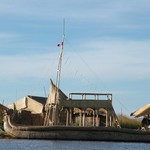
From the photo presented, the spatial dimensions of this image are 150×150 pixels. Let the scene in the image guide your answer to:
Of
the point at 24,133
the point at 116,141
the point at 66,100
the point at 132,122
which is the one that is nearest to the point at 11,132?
the point at 24,133

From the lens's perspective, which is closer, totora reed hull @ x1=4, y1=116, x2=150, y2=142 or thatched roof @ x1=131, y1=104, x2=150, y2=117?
totora reed hull @ x1=4, y1=116, x2=150, y2=142

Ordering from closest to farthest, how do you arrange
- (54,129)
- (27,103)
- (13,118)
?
(54,129) < (13,118) < (27,103)

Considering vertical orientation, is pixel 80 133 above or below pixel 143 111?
below

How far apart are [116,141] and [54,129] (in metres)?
6.54

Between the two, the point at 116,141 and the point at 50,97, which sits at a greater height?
the point at 50,97

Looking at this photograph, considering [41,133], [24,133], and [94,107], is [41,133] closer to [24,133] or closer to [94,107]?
[24,133]

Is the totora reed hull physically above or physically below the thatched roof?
below

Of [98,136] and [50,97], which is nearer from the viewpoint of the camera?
[98,136]

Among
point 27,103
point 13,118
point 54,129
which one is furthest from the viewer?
point 27,103

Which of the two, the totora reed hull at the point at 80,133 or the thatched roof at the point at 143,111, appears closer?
the totora reed hull at the point at 80,133

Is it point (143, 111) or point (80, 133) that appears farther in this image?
point (143, 111)

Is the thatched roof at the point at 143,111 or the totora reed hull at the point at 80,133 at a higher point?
the thatched roof at the point at 143,111

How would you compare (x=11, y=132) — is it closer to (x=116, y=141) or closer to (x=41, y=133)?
(x=41, y=133)

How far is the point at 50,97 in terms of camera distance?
77562 millimetres
